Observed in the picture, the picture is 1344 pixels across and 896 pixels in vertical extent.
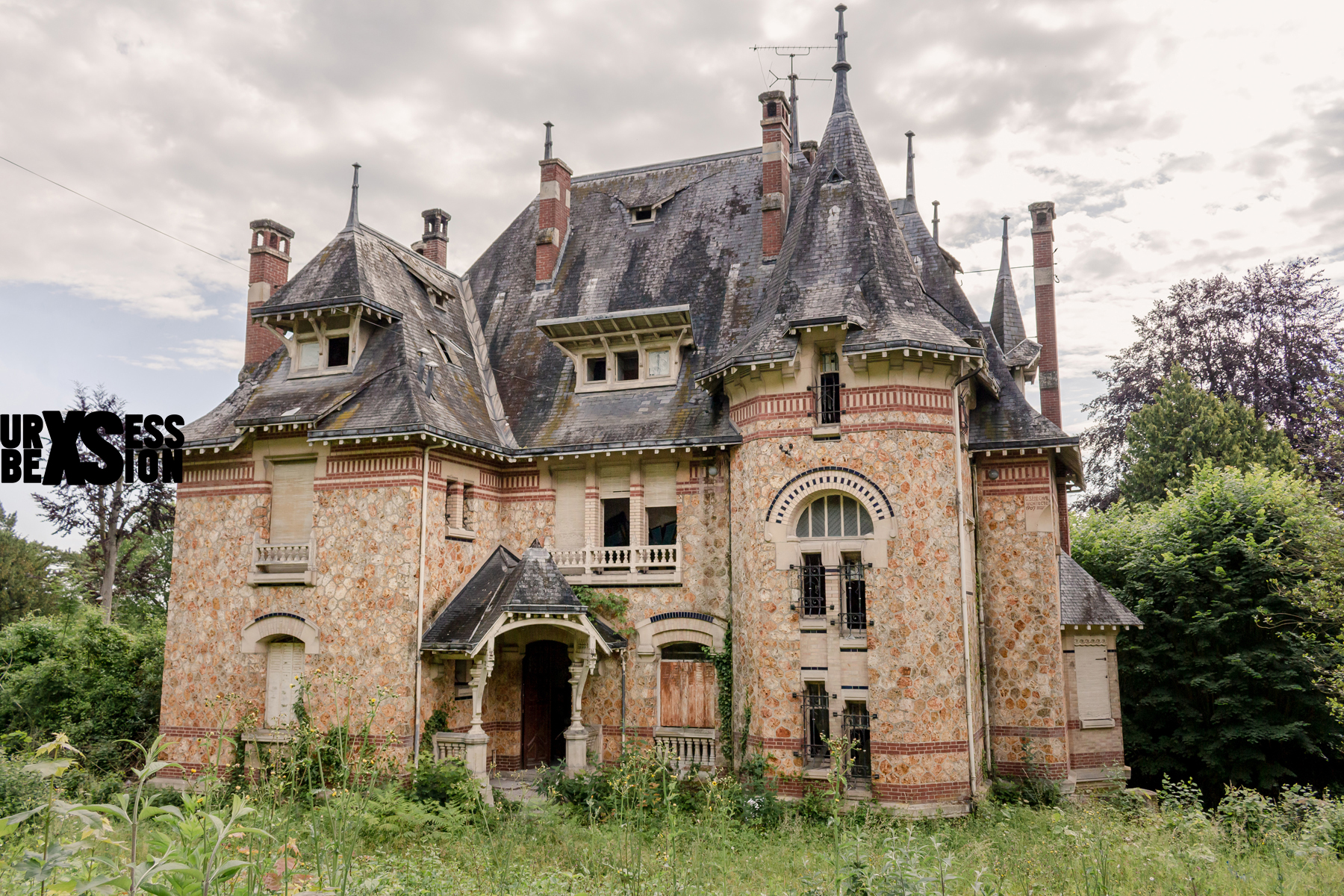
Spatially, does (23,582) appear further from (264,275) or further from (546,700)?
(546,700)

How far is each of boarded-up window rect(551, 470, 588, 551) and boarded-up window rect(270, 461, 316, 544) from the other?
5131mm

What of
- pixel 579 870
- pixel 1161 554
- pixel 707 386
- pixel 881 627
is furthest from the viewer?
pixel 1161 554

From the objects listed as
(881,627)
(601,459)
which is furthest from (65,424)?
(881,627)

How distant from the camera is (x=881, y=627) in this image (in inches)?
666

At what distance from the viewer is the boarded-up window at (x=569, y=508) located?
20219 mm

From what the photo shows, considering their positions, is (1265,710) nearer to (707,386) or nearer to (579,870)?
(707,386)

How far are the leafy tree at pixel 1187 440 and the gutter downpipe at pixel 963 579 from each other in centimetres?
1574

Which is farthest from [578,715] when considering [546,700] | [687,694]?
[546,700]

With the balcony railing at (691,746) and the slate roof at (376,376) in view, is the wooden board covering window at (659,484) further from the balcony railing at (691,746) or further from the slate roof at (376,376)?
the balcony railing at (691,746)

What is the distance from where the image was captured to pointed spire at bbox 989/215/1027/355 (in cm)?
2295

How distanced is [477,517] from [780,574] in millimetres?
6728

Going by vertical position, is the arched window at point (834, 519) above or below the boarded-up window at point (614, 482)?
below

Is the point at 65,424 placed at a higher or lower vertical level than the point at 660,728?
higher

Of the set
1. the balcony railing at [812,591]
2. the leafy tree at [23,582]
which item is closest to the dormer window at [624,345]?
the balcony railing at [812,591]
